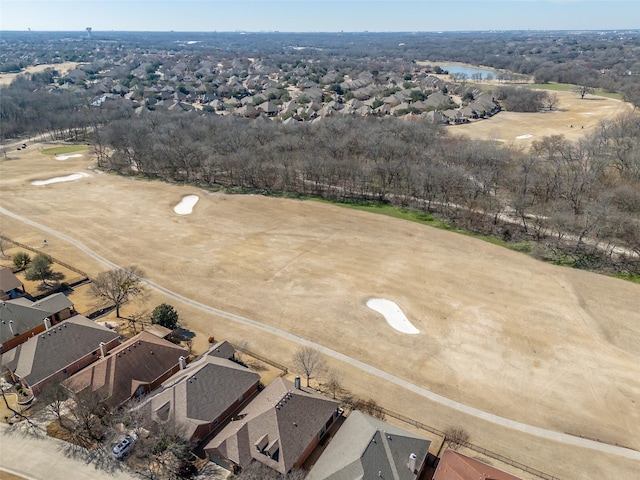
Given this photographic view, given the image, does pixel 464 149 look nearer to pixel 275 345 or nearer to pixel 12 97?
pixel 275 345

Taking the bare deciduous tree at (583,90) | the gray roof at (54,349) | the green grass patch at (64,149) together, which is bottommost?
the gray roof at (54,349)

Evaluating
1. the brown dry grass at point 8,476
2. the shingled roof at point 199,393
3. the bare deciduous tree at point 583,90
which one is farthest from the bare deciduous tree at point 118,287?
the bare deciduous tree at point 583,90

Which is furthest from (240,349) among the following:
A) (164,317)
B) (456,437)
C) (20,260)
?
(20,260)

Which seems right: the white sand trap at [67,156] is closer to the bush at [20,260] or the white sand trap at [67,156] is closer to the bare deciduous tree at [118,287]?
the bush at [20,260]

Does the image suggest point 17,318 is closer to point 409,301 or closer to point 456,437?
point 409,301

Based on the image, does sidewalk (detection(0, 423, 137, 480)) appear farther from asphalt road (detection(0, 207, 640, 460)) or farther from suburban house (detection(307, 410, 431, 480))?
asphalt road (detection(0, 207, 640, 460))

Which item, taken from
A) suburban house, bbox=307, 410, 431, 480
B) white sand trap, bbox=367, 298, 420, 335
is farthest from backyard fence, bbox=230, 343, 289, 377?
white sand trap, bbox=367, 298, 420, 335
